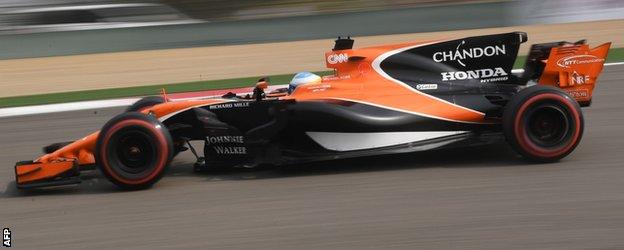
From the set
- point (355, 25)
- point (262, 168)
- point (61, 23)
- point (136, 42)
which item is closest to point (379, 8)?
point (355, 25)

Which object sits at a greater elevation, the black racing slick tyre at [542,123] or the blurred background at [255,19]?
Answer: the blurred background at [255,19]

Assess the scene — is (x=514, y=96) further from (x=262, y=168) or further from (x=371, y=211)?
(x=262, y=168)

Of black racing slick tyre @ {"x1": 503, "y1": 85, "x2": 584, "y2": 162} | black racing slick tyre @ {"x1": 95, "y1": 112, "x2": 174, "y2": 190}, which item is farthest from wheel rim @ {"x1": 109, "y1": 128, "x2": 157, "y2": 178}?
black racing slick tyre @ {"x1": 503, "y1": 85, "x2": 584, "y2": 162}

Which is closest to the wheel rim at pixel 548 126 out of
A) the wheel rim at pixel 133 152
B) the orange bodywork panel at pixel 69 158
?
the orange bodywork panel at pixel 69 158

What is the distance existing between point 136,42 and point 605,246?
12591 millimetres

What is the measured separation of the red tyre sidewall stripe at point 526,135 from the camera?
20.2 ft

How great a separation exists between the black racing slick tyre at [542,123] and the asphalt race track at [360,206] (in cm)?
14

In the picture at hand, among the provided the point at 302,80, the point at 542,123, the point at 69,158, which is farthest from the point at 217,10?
the point at 542,123

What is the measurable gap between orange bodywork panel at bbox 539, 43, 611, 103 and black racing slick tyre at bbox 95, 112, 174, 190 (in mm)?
3212

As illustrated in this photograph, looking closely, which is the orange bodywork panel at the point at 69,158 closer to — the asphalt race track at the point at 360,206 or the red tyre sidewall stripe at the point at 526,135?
the asphalt race track at the point at 360,206

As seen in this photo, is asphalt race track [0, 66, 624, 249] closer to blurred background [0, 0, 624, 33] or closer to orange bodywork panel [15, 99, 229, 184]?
orange bodywork panel [15, 99, 229, 184]

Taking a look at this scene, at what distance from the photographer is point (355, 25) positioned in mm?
15922

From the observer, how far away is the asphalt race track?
493cm

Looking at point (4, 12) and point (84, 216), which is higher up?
point (4, 12)
